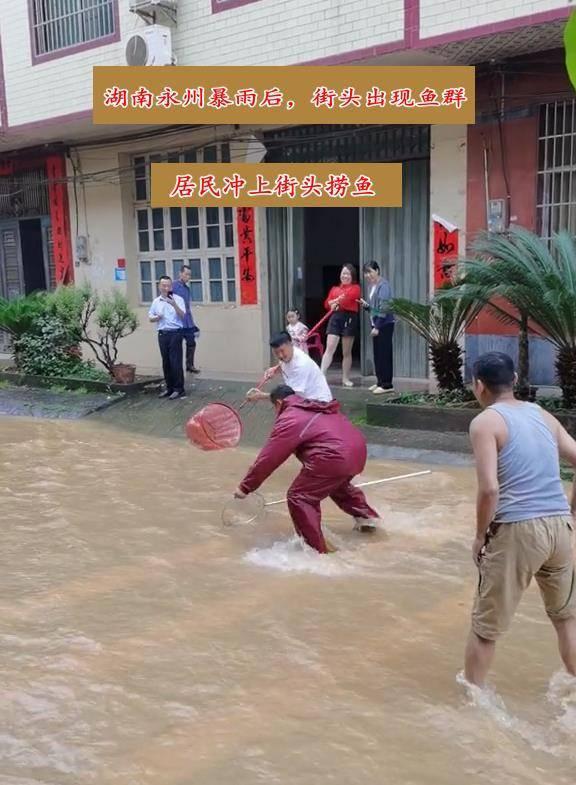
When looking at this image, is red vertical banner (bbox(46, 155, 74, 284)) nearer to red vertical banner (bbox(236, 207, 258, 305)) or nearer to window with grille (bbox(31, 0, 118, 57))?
window with grille (bbox(31, 0, 118, 57))

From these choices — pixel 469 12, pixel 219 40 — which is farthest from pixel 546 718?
pixel 219 40

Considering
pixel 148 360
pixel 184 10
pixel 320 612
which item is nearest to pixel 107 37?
pixel 184 10

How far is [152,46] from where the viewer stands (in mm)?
10500

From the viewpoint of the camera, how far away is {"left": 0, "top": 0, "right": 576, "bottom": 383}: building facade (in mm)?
8648

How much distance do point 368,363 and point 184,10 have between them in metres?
5.39

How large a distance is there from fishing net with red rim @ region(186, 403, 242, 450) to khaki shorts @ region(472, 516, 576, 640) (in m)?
3.76

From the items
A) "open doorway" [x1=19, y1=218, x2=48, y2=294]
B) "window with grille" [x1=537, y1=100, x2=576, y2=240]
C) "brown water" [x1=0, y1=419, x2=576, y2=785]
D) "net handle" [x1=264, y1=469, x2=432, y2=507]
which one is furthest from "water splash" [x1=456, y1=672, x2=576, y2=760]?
"open doorway" [x1=19, y1=218, x2=48, y2=294]

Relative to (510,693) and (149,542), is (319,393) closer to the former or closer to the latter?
(149,542)

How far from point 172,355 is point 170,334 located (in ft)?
0.91

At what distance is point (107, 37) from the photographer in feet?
37.9

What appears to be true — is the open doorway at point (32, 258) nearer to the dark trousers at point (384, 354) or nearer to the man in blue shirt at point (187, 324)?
the man in blue shirt at point (187, 324)

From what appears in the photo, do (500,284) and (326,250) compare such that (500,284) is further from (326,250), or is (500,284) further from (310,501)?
(326,250)

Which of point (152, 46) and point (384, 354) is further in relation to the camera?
point (152, 46)

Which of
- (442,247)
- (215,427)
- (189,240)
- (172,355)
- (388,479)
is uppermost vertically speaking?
(189,240)
